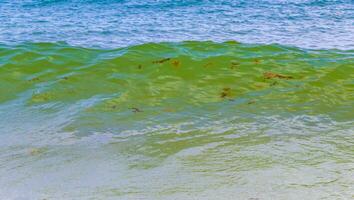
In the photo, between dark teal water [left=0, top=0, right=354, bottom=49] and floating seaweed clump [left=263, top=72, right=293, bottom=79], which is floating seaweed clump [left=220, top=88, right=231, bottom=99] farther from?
dark teal water [left=0, top=0, right=354, bottom=49]

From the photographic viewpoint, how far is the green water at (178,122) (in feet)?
14.0

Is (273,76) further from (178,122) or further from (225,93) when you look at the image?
(178,122)

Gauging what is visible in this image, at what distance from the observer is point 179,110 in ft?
21.4

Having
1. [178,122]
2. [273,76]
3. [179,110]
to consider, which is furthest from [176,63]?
[178,122]

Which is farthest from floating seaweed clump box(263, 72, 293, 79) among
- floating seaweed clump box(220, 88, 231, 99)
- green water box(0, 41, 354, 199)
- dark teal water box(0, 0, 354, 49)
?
dark teal water box(0, 0, 354, 49)

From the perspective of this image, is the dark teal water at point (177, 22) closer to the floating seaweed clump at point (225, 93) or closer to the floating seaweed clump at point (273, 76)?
the floating seaweed clump at point (273, 76)

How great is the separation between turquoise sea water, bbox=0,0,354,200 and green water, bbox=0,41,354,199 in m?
0.02

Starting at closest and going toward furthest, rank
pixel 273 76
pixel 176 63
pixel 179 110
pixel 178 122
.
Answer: pixel 178 122
pixel 179 110
pixel 273 76
pixel 176 63

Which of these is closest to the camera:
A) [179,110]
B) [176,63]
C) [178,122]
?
[178,122]

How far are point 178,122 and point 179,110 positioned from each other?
55 centimetres

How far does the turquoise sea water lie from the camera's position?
4.30 m

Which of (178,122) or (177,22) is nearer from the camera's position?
(178,122)

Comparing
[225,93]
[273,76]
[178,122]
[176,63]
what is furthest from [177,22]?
[178,122]

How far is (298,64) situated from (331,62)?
59 centimetres
